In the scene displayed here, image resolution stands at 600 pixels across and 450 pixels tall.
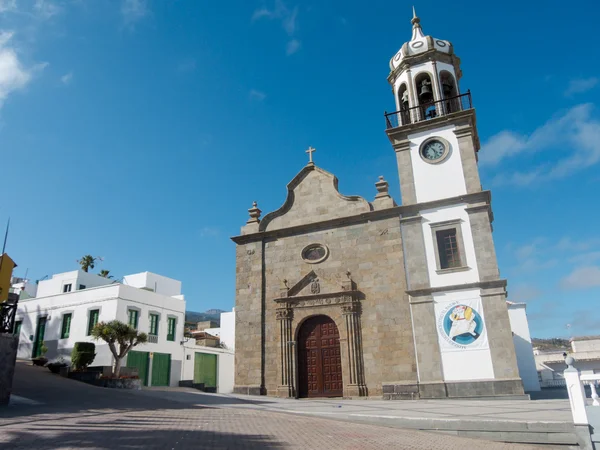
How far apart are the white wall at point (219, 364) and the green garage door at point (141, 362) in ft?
12.5

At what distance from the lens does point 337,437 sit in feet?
28.4

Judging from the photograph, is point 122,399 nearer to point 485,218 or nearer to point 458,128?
point 485,218

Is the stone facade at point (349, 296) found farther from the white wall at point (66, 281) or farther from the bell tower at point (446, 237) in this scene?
the white wall at point (66, 281)

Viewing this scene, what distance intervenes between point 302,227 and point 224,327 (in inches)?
910

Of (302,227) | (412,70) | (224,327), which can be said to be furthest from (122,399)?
(224,327)

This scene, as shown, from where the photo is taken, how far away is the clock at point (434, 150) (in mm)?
19266

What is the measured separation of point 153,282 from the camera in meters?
43.6

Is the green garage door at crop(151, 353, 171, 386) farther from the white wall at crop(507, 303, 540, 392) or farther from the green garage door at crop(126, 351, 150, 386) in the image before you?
the white wall at crop(507, 303, 540, 392)

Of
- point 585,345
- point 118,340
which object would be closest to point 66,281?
point 118,340

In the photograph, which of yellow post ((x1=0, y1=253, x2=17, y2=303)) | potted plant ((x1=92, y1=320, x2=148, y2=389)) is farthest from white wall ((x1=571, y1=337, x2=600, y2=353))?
yellow post ((x1=0, y1=253, x2=17, y2=303))

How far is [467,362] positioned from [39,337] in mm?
25589

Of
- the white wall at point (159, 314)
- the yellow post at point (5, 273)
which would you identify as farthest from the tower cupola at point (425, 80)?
the white wall at point (159, 314)

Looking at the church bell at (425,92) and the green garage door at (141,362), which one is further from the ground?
the church bell at (425,92)

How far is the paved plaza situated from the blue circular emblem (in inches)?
207
